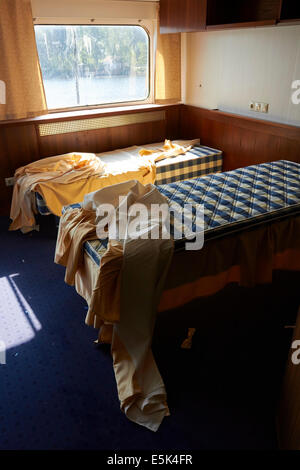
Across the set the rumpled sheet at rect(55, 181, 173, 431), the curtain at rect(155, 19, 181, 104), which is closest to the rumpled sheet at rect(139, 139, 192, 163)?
the curtain at rect(155, 19, 181, 104)

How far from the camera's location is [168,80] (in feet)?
14.8

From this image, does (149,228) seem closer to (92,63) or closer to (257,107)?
(257,107)

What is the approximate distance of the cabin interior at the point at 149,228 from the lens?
6.16 ft

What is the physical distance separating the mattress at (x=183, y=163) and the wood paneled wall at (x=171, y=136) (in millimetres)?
143

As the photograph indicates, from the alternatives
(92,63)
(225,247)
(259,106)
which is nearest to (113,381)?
(225,247)

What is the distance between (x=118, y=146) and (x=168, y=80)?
3.43ft

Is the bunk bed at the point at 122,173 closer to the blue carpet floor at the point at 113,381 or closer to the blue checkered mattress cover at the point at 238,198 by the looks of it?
the blue checkered mattress cover at the point at 238,198

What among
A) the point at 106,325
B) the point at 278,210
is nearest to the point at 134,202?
the point at 106,325

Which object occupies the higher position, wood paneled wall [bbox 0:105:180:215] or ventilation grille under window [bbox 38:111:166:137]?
ventilation grille under window [bbox 38:111:166:137]

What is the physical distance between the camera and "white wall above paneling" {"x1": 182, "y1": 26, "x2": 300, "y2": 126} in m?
3.31

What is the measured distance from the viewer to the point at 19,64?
11.8 ft

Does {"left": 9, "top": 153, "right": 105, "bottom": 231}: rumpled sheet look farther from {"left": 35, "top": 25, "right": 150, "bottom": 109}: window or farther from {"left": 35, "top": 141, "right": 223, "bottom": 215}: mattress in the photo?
{"left": 35, "top": 25, "right": 150, "bottom": 109}: window

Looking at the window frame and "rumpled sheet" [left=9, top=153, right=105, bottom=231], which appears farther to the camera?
the window frame

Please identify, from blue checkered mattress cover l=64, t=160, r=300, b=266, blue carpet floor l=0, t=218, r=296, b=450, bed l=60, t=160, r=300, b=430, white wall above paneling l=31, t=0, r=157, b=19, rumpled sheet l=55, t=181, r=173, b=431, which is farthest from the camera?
white wall above paneling l=31, t=0, r=157, b=19
